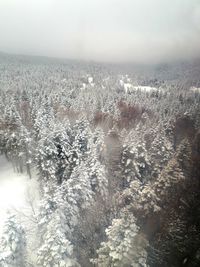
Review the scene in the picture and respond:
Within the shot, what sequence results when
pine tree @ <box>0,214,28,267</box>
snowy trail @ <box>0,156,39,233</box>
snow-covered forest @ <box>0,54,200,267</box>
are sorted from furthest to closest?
snowy trail @ <box>0,156,39,233</box> → pine tree @ <box>0,214,28,267</box> → snow-covered forest @ <box>0,54,200,267</box>

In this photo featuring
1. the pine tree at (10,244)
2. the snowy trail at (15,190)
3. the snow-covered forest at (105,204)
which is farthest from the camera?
the snowy trail at (15,190)

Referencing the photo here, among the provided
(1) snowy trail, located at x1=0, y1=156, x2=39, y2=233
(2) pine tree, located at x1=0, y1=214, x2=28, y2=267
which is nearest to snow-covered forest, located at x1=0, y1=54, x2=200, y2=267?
(2) pine tree, located at x1=0, y1=214, x2=28, y2=267

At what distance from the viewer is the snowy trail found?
38.8 metres

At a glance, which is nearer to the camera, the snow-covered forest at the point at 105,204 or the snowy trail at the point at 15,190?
the snow-covered forest at the point at 105,204

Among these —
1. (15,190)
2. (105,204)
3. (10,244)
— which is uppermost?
(10,244)

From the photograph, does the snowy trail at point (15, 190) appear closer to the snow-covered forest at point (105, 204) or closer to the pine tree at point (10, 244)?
the snow-covered forest at point (105, 204)

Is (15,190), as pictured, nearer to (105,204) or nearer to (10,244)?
(105,204)

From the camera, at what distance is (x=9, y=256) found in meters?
21.0

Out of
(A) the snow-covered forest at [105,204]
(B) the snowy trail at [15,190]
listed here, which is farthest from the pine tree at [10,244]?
(B) the snowy trail at [15,190]

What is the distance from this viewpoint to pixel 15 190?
145 ft

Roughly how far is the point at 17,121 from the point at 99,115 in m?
24.5

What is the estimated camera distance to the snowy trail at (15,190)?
38800mm

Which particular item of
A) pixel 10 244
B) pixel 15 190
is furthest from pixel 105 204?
pixel 15 190

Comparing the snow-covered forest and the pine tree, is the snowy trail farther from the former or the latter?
the pine tree
